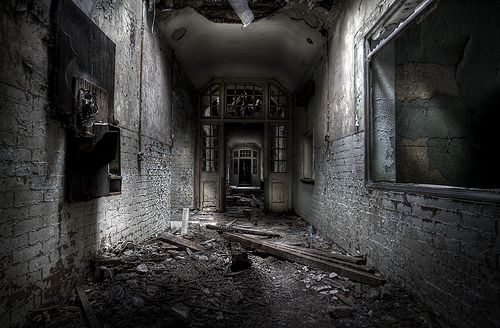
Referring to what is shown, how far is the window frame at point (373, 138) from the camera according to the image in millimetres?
2166

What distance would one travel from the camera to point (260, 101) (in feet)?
34.3

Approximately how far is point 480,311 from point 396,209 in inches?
52.5

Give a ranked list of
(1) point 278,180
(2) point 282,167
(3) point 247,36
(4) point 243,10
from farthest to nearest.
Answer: (2) point 282,167 → (1) point 278,180 → (3) point 247,36 → (4) point 243,10

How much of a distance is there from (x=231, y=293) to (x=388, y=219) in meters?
1.98

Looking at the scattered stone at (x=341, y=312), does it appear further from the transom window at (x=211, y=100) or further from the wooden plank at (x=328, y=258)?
the transom window at (x=211, y=100)

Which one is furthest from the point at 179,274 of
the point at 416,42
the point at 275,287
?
the point at 416,42

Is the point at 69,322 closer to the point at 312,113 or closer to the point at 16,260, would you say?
the point at 16,260

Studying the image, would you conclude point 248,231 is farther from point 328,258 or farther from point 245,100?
point 245,100

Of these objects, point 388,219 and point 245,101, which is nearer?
point 388,219

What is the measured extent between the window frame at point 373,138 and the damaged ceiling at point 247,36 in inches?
76.2

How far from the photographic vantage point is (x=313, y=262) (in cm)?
394

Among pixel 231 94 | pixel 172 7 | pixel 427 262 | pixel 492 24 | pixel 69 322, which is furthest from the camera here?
pixel 231 94

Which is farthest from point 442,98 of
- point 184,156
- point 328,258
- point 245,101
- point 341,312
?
point 184,156

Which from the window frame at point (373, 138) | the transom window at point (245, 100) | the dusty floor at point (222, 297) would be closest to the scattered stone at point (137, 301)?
the dusty floor at point (222, 297)
